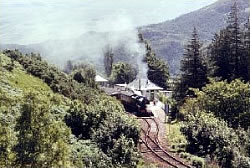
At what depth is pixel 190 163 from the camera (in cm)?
2525

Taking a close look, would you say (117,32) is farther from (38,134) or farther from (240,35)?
(38,134)

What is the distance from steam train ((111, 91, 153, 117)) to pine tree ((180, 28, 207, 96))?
476 centimetres

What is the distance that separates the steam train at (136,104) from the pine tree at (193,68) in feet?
15.6

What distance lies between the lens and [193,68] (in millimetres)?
48594

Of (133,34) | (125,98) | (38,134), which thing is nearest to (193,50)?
(125,98)

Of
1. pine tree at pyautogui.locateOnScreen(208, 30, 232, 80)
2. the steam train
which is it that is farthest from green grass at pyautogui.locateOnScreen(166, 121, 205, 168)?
pine tree at pyautogui.locateOnScreen(208, 30, 232, 80)

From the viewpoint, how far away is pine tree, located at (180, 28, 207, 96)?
4834 centimetres

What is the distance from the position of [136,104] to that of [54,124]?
100 ft

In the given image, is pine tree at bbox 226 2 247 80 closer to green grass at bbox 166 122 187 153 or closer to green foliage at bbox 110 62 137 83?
green grass at bbox 166 122 187 153

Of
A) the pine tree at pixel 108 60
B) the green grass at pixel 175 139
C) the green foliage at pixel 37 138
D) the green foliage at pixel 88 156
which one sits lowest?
the pine tree at pixel 108 60

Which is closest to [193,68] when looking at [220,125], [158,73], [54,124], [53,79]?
[53,79]

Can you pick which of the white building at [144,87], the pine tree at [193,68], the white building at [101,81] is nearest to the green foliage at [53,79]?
the pine tree at [193,68]

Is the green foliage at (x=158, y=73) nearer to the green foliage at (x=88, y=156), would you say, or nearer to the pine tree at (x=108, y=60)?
the pine tree at (x=108, y=60)

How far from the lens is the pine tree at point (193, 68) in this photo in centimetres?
4834
